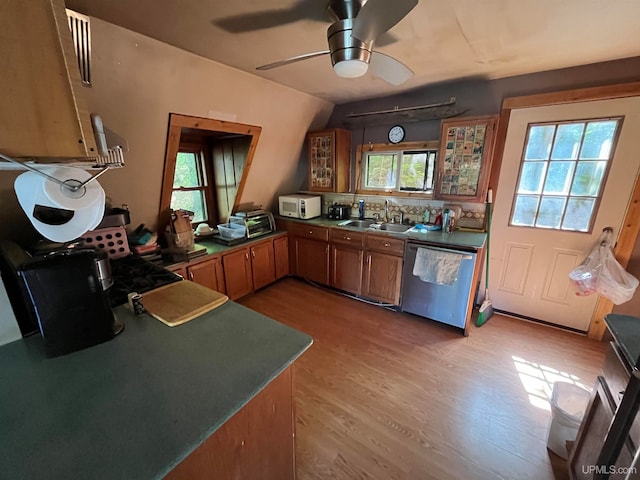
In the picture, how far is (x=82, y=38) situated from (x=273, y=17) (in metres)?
1.02

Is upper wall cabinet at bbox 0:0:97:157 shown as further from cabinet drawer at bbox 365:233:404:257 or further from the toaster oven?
cabinet drawer at bbox 365:233:404:257

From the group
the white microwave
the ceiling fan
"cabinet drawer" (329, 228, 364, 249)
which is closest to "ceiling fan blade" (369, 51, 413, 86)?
the ceiling fan

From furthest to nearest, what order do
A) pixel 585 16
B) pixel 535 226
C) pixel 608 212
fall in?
pixel 535 226
pixel 608 212
pixel 585 16

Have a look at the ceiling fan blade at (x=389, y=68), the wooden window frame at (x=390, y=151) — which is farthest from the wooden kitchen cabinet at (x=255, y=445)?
the wooden window frame at (x=390, y=151)

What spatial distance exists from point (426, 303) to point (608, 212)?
1658mm

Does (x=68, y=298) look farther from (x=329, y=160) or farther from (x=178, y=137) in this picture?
(x=329, y=160)

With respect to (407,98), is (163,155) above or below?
below

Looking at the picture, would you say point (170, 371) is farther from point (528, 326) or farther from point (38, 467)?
point (528, 326)

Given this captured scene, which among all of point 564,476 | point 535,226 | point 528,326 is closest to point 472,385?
point 564,476

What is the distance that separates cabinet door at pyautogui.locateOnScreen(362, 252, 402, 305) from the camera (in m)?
2.77

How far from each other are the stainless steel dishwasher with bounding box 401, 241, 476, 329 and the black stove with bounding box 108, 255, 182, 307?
79.9 inches

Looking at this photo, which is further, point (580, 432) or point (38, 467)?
point (580, 432)

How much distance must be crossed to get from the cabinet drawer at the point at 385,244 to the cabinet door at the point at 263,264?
1.23m

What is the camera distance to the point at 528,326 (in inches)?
103
